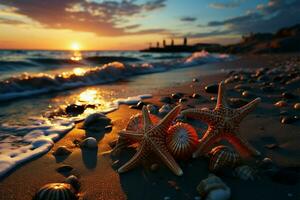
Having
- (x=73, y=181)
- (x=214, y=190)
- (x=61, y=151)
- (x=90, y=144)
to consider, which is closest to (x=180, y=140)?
(x=214, y=190)

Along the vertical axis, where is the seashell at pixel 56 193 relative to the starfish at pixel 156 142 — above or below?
below

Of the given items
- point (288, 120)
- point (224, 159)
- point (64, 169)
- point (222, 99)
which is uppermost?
point (222, 99)

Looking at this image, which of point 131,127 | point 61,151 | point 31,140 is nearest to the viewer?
point 131,127

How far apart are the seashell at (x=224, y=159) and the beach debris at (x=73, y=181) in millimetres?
1267

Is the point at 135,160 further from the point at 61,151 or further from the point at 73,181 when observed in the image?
the point at 61,151

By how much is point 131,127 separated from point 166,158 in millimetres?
684

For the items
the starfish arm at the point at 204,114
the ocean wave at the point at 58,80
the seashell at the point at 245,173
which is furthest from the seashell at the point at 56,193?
the ocean wave at the point at 58,80

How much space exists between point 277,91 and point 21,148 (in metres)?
5.88

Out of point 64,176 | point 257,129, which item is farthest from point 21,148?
point 257,129

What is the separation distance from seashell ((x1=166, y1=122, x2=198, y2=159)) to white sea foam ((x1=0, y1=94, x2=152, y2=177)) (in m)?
1.73

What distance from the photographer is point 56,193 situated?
2.20 meters

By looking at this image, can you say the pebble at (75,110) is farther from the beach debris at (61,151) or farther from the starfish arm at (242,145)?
the starfish arm at (242,145)

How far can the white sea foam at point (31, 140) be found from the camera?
318cm

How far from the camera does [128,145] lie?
324 cm
